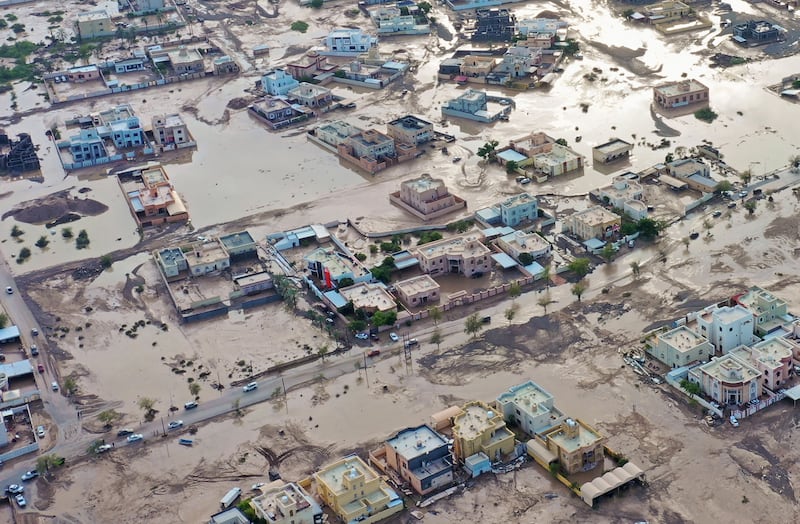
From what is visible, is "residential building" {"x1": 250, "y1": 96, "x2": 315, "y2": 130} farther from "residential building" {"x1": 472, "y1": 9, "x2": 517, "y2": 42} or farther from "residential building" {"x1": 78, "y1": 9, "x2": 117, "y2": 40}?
"residential building" {"x1": 78, "y1": 9, "x2": 117, "y2": 40}

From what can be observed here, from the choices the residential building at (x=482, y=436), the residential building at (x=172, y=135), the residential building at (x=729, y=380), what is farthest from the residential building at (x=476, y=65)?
the residential building at (x=482, y=436)

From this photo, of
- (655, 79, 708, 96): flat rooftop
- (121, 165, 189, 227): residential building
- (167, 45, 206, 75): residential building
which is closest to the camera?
(121, 165, 189, 227): residential building

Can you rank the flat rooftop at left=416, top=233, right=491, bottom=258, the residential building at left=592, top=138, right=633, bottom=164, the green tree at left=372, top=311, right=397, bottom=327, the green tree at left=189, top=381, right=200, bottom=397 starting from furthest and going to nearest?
the residential building at left=592, top=138, right=633, bottom=164
the flat rooftop at left=416, top=233, right=491, bottom=258
the green tree at left=372, top=311, right=397, bottom=327
the green tree at left=189, top=381, right=200, bottom=397

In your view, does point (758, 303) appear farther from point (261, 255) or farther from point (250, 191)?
point (250, 191)

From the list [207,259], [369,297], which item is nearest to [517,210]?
[369,297]

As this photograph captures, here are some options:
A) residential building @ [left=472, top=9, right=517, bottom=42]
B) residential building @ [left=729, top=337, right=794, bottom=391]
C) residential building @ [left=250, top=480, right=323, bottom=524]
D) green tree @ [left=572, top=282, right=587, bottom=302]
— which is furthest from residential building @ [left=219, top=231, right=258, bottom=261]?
residential building @ [left=472, top=9, right=517, bottom=42]

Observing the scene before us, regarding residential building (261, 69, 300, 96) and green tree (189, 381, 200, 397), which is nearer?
green tree (189, 381, 200, 397)

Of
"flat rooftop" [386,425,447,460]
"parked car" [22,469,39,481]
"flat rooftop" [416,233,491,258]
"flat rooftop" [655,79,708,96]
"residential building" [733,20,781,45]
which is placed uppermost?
"flat rooftop" [386,425,447,460]

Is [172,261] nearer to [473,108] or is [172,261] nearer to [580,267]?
[580,267]
